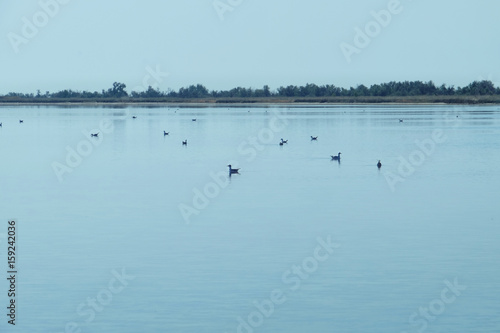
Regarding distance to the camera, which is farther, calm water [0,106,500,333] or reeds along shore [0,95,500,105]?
reeds along shore [0,95,500,105]

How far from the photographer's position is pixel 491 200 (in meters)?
14.4

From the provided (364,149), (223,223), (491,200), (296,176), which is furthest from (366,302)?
(364,149)

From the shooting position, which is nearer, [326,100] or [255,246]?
→ [255,246]

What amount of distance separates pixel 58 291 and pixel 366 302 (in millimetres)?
2952

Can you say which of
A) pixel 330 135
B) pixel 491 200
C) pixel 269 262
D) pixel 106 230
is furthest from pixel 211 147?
pixel 269 262

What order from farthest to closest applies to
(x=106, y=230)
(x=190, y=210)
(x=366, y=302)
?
(x=190, y=210), (x=106, y=230), (x=366, y=302)

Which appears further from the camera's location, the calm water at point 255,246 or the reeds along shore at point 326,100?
the reeds along shore at point 326,100

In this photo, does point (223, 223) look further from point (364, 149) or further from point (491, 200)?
point (364, 149)

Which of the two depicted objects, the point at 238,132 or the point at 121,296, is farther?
the point at 238,132

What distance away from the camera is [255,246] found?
34.1ft

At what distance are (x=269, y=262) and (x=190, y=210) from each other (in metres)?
3.88

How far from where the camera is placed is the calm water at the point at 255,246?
25.5 feet

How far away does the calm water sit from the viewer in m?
7.79

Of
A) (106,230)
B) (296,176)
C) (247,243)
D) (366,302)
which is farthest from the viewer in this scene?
(296,176)
